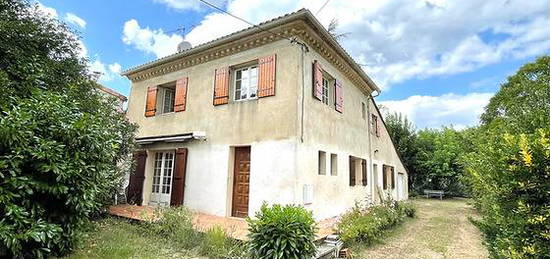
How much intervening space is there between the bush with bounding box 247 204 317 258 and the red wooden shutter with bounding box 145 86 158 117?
878 centimetres

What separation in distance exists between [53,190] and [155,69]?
8.70 meters

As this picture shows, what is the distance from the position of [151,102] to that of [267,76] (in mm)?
6063

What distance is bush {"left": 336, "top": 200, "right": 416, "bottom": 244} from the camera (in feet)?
24.9

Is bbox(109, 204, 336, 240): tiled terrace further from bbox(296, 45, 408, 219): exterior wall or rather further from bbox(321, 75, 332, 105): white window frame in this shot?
bbox(321, 75, 332, 105): white window frame

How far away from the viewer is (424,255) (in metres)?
7.22

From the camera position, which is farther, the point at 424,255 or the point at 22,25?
the point at 424,255

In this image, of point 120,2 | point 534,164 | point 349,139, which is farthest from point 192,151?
point 534,164

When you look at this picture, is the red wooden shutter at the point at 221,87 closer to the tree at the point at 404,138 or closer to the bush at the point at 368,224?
the bush at the point at 368,224

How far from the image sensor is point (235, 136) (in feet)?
31.5

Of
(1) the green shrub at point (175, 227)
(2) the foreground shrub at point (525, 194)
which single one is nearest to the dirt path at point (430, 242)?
(1) the green shrub at point (175, 227)

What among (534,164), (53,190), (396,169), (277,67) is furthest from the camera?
(396,169)

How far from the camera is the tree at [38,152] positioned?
4.55m

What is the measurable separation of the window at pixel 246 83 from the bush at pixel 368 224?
4.94 m

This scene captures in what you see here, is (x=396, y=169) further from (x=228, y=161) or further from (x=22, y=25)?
(x=22, y=25)
